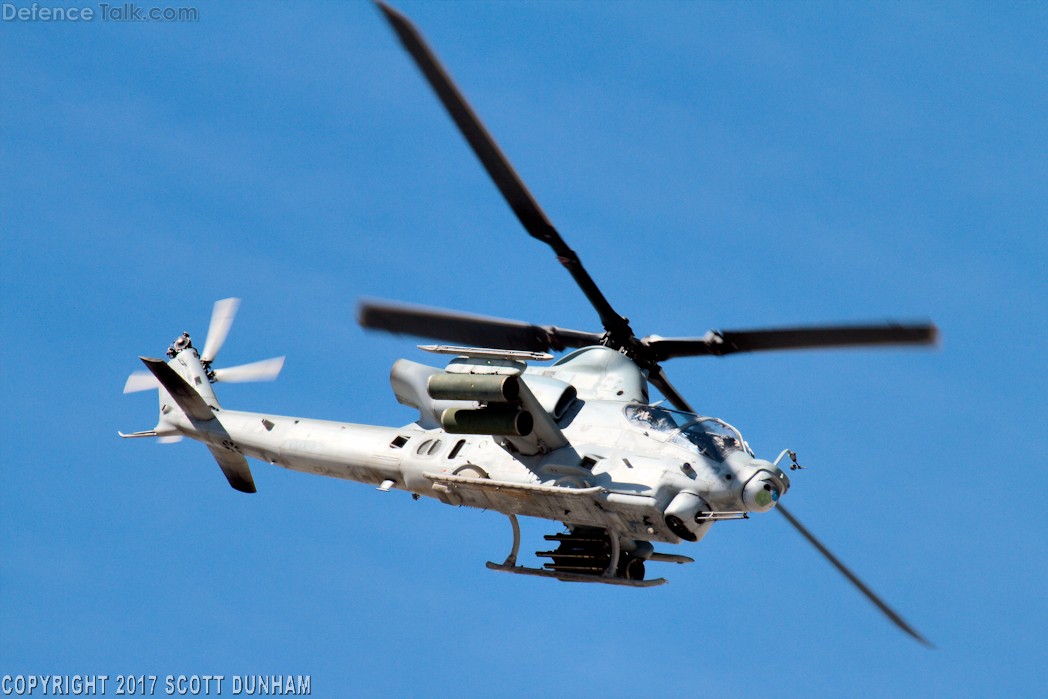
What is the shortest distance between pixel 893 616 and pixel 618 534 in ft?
14.6

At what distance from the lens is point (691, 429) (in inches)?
838

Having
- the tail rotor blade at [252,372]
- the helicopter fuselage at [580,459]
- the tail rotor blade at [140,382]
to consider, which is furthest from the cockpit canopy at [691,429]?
the tail rotor blade at [140,382]

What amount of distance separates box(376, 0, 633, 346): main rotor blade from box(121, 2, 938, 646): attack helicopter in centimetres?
2

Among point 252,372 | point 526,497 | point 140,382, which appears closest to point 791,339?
point 526,497

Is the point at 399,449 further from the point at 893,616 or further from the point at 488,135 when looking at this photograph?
the point at 893,616

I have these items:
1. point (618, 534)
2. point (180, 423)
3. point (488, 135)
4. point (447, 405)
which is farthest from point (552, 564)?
point (180, 423)

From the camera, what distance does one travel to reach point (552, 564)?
21.7m

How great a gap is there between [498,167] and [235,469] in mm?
8726

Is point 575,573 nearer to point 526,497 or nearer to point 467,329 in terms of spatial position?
point 526,497

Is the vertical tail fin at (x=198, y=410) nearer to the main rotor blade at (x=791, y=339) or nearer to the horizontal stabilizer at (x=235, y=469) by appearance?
the horizontal stabilizer at (x=235, y=469)

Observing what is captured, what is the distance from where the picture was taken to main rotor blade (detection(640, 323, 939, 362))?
19141mm

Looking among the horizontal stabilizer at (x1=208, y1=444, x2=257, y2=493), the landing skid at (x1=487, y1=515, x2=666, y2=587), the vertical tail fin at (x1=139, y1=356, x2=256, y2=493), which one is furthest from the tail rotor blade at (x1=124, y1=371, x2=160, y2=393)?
the landing skid at (x1=487, y1=515, x2=666, y2=587)

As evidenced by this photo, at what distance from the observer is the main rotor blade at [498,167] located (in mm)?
19812

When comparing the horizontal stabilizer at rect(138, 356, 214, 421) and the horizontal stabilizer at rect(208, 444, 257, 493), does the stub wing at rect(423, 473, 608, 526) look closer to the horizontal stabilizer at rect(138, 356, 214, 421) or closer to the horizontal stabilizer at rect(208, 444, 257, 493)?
the horizontal stabilizer at rect(208, 444, 257, 493)
